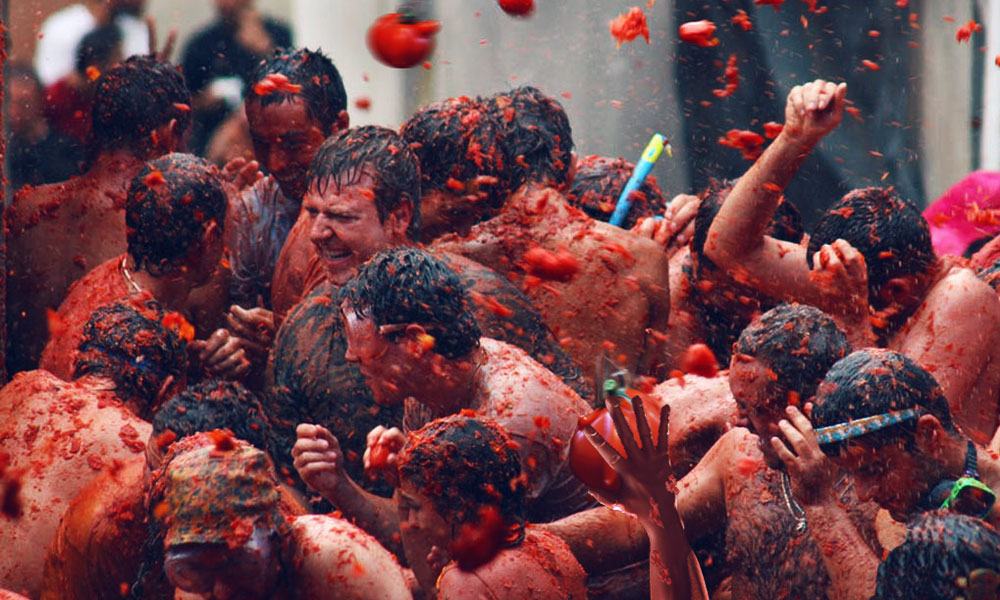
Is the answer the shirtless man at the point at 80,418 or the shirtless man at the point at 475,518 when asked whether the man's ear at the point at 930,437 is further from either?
the shirtless man at the point at 80,418

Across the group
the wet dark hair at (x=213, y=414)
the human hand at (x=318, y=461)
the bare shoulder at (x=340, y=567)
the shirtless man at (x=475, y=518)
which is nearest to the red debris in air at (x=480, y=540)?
the shirtless man at (x=475, y=518)

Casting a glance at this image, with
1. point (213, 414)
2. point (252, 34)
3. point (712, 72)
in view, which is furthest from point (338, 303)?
point (712, 72)

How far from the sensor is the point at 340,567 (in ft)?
9.86

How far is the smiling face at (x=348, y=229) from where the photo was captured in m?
4.06

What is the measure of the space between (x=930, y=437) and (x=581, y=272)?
4.59 ft

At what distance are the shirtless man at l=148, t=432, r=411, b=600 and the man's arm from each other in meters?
0.98

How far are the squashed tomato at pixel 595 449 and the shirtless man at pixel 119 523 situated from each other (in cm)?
76

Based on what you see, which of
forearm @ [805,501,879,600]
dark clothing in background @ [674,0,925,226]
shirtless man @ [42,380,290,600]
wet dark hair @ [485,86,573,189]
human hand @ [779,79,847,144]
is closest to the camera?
forearm @ [805,501,879,600]

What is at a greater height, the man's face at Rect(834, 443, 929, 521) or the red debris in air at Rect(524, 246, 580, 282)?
the red debris in air at Rect(524, 246, 580, 282)

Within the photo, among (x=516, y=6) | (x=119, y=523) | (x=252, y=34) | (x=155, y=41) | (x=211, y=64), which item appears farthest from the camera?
(x=252, y=34)

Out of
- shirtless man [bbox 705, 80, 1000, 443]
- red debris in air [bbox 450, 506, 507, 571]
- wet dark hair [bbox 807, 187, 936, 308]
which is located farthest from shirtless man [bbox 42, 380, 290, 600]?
wet dark hair [bbox 807, 187, 936, 308]

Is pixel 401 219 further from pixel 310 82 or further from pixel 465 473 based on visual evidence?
pixel 465 473

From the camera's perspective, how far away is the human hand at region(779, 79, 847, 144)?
393cm

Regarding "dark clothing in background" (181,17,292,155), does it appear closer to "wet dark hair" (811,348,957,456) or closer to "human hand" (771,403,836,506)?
"human hand" (771,403,836,506)
